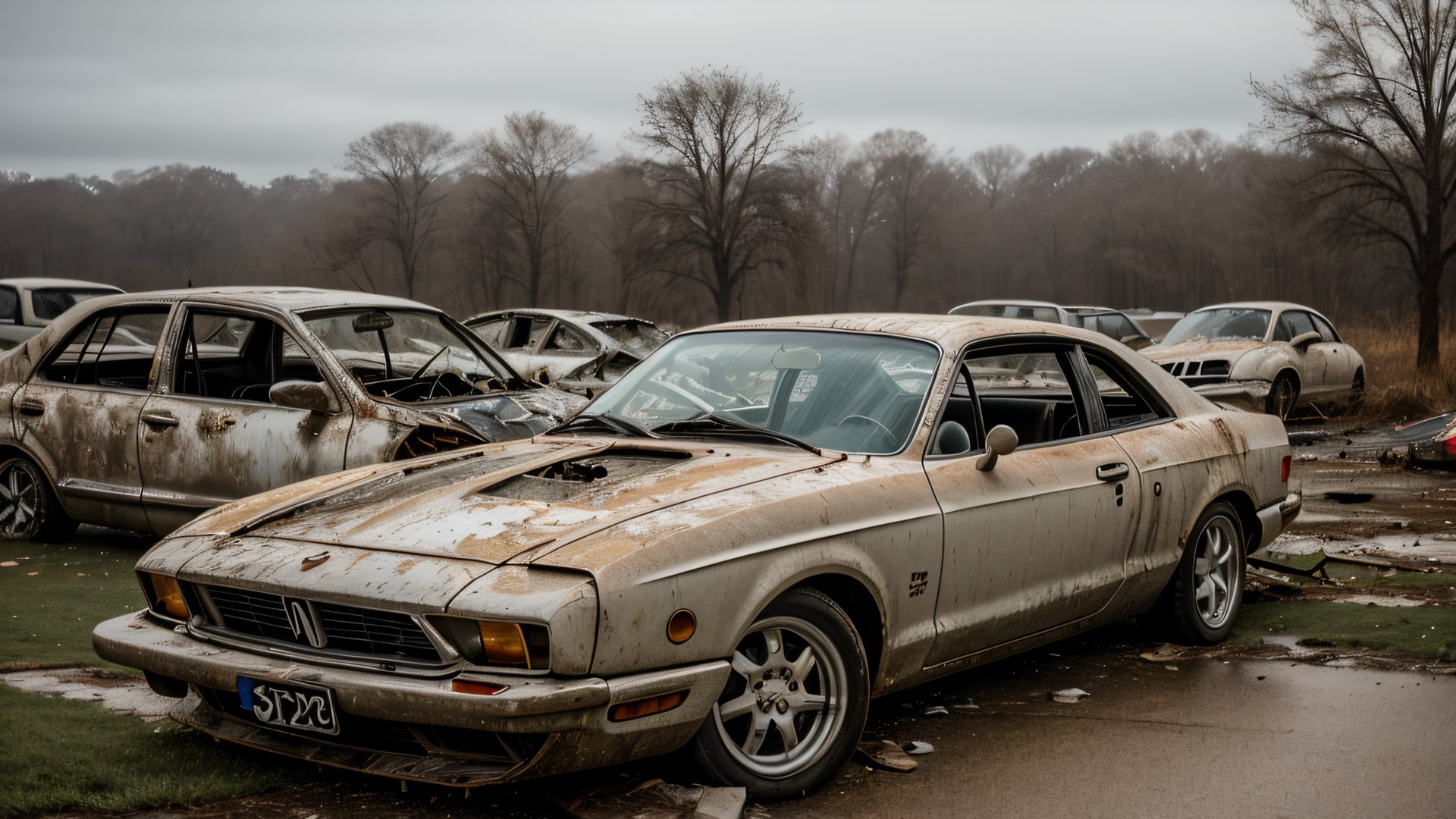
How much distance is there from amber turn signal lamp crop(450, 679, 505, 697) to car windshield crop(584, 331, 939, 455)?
4.97 ft

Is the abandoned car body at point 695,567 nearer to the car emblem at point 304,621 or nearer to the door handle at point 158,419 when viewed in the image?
the car emblem at point 304,621

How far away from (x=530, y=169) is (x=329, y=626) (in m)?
56.9

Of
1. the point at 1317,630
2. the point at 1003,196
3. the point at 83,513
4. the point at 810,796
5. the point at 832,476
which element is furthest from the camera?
the point at 1003,196

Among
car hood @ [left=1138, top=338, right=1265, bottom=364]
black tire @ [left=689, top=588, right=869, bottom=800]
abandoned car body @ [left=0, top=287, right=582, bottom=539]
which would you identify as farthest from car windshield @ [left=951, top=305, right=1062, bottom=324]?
black tire @ [left=689, top=588, right=869, bottom=800]

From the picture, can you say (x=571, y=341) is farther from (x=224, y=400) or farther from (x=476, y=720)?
(x=476, y=720)

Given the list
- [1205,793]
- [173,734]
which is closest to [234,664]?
[173,734]

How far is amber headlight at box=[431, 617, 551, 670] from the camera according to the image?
2.97m

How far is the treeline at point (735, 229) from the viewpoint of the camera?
45.0 metres

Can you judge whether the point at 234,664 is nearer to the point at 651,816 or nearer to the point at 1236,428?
the point at 651,816

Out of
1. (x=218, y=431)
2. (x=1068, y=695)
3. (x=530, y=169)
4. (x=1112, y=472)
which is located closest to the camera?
(x=1068, y=695)

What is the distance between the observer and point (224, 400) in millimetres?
6781

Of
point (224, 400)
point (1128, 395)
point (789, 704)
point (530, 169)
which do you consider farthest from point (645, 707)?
point (530, 169)

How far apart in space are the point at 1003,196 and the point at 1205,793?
7867 cm

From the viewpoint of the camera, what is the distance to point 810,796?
136 inches
